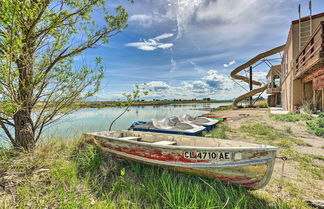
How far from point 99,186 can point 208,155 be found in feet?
8.25

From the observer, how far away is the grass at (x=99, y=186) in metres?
2.87

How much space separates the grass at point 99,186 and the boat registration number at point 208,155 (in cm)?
46

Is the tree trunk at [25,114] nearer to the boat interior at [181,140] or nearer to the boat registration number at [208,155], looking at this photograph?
the boat interior at [181,140]

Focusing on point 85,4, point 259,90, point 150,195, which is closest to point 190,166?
point 150,195

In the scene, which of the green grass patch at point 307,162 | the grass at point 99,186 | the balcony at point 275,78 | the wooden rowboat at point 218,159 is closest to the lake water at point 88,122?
the grass at point 99,186

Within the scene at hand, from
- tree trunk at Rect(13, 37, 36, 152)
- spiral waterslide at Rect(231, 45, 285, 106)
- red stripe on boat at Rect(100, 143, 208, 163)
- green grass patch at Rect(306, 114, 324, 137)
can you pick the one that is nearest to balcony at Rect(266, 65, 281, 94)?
spiral waterslide at Rect(231, 45, 285, 106)

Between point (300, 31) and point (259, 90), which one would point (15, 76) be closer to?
point (300, 31)

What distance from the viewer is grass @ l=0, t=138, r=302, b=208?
113 inches

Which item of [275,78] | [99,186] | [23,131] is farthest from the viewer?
[275,78]

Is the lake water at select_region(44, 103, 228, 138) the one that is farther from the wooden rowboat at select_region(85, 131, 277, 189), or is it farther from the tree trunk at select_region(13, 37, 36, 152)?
the wooden rowboat at select_region(85, 131, 277, 189)

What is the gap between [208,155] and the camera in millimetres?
2996

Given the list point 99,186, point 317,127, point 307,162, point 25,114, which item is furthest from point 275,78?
point 25,114

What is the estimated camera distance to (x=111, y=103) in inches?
216

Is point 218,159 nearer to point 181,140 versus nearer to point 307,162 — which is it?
point 181,140
